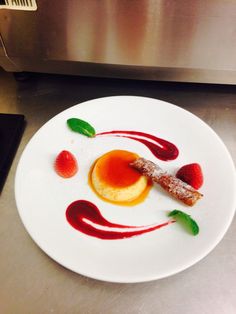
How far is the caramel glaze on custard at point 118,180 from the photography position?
0.79 metres

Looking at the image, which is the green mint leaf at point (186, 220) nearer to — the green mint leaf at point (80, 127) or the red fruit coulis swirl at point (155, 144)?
the red fruit coulis swirl at point (155, 144)

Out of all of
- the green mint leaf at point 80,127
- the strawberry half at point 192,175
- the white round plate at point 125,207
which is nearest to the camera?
the white round plate at point 125,207

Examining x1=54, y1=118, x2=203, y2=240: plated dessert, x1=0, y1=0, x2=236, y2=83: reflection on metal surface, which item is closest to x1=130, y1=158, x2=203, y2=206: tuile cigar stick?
x1=54, y1=118, x2=203, y2=240: plated dessert

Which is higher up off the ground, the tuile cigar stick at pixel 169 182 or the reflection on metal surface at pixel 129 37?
the reflection on metal surface at pixel 129 37

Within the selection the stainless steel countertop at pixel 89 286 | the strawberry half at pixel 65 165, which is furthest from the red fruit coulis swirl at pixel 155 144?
the stainless steel countertop at pixel 89 286

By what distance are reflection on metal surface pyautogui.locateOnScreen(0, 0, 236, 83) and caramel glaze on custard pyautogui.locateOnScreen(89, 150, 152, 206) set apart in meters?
0.28

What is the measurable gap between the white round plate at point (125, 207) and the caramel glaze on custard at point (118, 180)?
2 centimetres

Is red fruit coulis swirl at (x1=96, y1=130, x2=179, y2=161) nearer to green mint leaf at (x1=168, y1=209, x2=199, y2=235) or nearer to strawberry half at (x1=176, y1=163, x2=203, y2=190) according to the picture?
strawberry half at (x1=176, y1=163, x2=203, y2=190)

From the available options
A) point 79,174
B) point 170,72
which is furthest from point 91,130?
point 170,72

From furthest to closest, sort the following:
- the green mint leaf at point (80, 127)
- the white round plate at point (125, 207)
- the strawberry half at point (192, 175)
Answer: the green mint leaf at point (80, 127) → the strawberry half at point (192, 175) → the white round plate at point (125, 207)

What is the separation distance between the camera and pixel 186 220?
27.7 inches

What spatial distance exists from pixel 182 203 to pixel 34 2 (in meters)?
0.62

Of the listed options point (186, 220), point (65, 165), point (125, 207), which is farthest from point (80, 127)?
point (186, 220)

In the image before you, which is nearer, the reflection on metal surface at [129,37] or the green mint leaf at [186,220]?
the green mint leaf at [186,220]
